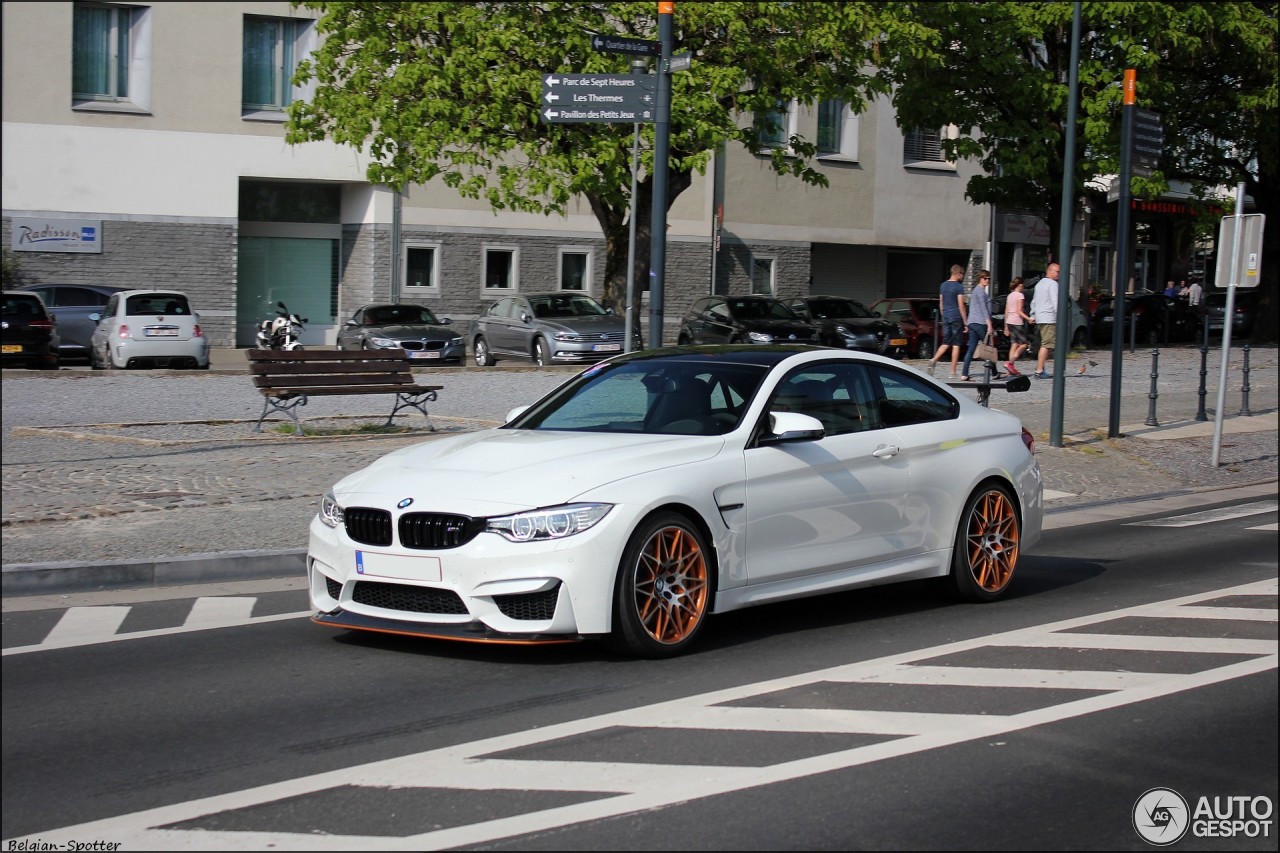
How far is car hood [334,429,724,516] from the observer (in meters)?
7.15

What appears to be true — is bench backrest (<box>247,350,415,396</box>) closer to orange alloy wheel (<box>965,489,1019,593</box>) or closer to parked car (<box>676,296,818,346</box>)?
orange alloy wheel (<box>965,489,1019,593</box>)

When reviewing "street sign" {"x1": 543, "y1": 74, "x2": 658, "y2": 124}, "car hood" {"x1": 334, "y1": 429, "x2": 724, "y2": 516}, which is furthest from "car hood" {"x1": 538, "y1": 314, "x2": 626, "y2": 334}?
"car hood" {"x1": 334, "y1": 429, "x2": 724, "y2": 516}

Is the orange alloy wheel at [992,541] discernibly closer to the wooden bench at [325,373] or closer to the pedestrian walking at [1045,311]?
the wooden bench at [325,373]

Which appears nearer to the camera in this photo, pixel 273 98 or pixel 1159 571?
pixel 1159 571

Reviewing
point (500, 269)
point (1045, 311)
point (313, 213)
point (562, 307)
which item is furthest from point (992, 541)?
point (313, 213)

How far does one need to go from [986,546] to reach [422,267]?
1242 inches

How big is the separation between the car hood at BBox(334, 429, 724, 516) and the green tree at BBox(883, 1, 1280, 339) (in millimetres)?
23562

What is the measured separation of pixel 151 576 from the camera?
388 inches

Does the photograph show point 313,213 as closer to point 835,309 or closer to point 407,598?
point 835,309

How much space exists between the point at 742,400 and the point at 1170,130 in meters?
30.4

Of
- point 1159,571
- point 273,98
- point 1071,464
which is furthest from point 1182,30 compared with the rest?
point 1159,571

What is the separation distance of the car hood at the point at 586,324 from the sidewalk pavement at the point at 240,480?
575 centimetres

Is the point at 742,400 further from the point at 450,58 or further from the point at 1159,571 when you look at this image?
the point at 450,58

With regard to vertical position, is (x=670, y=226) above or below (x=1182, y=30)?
below
